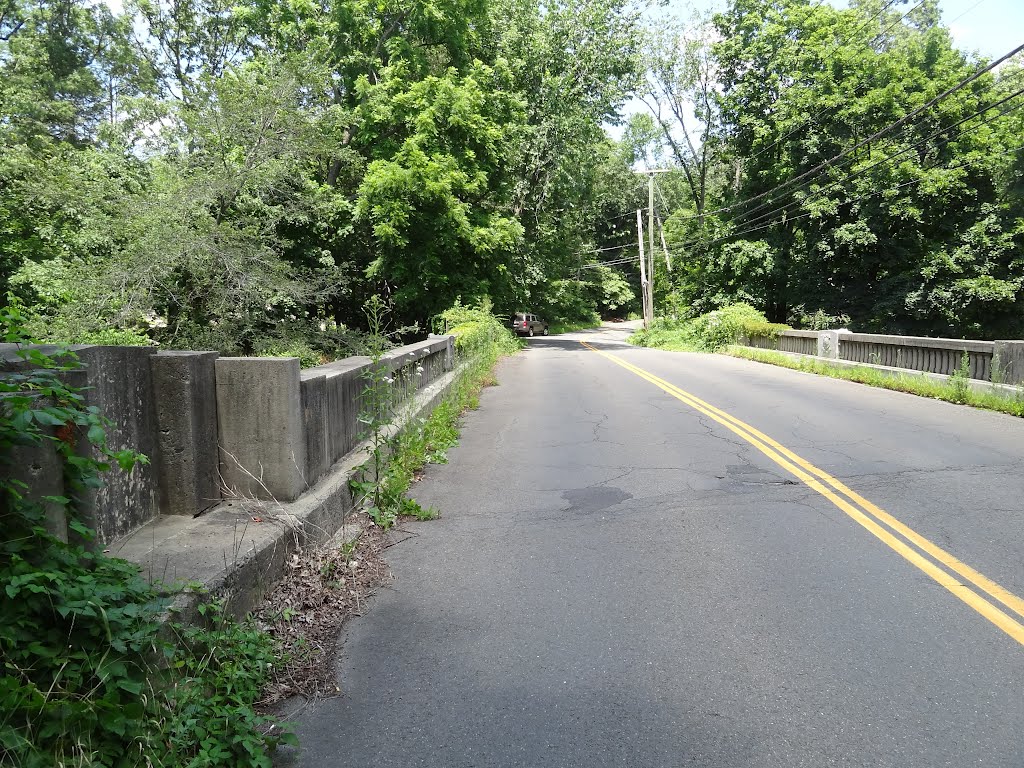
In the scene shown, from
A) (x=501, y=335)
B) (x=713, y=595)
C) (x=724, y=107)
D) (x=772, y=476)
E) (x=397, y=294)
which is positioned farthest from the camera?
(x=724, y=107)

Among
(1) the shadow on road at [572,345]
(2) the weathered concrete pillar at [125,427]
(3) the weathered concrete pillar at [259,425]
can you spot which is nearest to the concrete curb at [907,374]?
(3) the weathered concrete pillar at [259,425]

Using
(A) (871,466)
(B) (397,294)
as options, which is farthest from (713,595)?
(B) (397,294)

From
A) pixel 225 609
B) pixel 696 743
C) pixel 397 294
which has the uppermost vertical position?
pixel 397 294

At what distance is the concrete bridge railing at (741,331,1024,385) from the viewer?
460 inches

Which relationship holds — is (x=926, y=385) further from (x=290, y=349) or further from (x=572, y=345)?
(x=572, y=345)

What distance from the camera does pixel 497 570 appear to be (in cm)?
499

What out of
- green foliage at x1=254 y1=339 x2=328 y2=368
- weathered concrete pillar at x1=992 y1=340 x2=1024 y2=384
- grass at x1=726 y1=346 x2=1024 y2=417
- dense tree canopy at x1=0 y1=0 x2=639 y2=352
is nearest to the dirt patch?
grass at x1=726 y1=346 x2=1024 y2=417

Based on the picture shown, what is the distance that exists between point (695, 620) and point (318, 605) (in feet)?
7.09

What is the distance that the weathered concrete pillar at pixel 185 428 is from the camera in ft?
13.8

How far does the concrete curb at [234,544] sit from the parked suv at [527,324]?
43791 millimetres

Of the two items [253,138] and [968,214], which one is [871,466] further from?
[968,214]

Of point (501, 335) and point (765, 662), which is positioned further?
point (501, 335)

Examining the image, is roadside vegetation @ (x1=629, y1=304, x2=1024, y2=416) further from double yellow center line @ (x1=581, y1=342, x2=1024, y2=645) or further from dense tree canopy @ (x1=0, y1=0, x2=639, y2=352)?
dense tree canopy @ (x1=0, y1=0, x2=639, y2=352)

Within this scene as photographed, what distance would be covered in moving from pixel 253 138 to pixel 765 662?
19.0 metres
